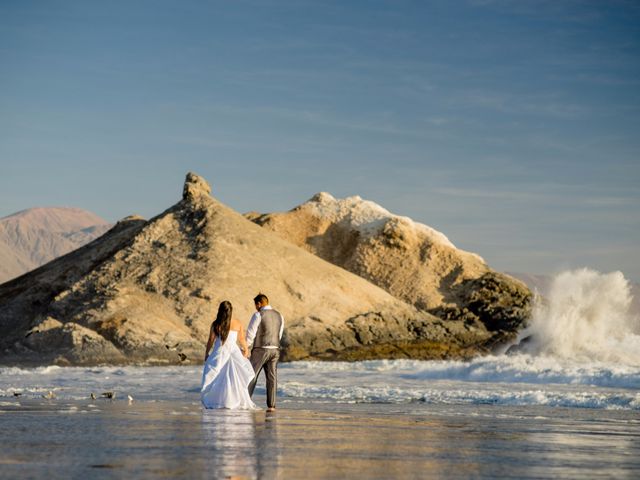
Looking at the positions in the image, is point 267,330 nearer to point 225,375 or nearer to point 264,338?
point 264,338

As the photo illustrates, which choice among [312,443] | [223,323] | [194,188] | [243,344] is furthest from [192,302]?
[312,443]

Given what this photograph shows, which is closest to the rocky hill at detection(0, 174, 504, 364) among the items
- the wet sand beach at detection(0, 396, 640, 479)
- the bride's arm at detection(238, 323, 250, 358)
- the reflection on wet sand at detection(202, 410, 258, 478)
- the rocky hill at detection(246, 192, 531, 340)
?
the rocky hill at detection(246, 192, 531, 340)

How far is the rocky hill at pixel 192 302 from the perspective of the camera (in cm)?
4319

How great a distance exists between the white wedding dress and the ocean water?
19.3 inches

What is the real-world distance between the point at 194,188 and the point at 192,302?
33.2 ft

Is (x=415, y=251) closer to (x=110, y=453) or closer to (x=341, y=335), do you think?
(x=341, y=335)

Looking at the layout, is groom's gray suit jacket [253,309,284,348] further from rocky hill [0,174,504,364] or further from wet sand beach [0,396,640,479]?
rocky hill [0,174,504,364]

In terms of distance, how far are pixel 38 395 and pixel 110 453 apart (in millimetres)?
10936

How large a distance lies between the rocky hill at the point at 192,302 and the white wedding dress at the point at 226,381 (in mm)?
26215

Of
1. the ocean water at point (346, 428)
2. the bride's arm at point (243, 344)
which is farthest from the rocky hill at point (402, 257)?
the bride's arm at point (243, 344)

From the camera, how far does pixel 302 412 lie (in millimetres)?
15055

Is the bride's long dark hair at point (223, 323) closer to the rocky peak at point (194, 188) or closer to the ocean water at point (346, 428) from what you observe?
the ocean water at point (346, 428)

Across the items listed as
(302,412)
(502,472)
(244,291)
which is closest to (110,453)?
(502,472)

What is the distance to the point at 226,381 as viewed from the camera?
1535 centimetres
